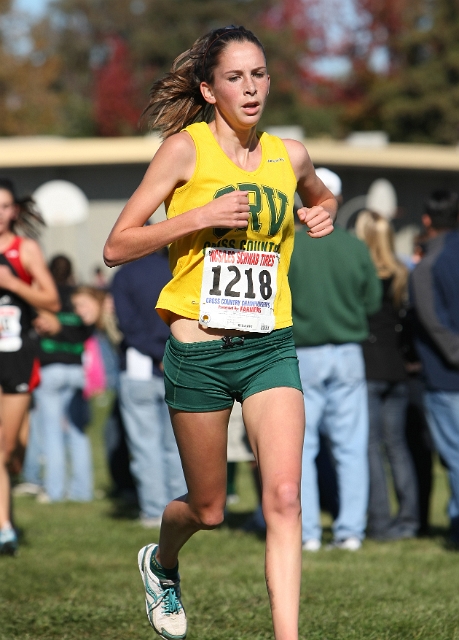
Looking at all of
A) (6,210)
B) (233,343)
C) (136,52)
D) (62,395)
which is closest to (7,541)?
(6,210)

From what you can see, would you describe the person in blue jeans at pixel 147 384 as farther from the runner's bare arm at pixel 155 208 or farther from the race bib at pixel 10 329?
the runner's bare arm at pixel 155 208

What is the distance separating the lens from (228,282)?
13.8ft

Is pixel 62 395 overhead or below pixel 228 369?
below

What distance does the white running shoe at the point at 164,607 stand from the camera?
4629mm

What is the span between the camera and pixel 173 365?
4324 millimetres

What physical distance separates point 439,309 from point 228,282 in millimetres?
3458

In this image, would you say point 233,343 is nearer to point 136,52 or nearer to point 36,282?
point 36,282

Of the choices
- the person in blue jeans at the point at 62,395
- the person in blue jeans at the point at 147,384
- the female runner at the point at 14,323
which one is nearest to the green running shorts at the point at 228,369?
the female runner at the point at 14,323

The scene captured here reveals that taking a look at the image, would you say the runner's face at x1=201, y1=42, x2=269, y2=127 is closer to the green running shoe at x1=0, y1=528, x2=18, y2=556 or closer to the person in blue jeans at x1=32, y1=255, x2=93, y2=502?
the green running shoe at x1=0, y1=528, x2=18, y2=556

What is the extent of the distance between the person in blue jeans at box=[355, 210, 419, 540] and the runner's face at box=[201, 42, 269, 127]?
398 cm

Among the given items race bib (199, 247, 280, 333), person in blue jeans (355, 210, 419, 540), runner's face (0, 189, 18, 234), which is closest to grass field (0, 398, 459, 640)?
person in blue jeans (355, 210, 419, 540)

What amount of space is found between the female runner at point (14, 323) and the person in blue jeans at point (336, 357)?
1727 millimetres

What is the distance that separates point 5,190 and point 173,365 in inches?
120

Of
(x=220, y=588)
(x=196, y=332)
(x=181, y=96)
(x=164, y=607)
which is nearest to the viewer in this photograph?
(x=196, y=332)
